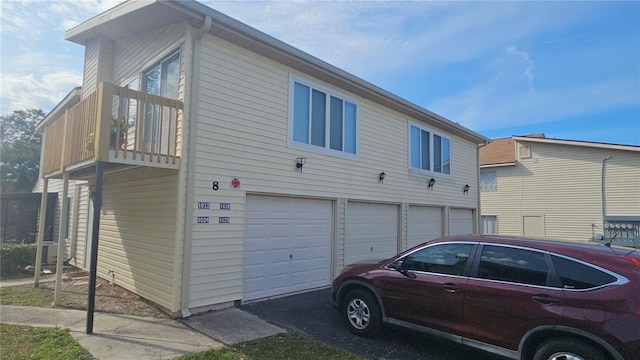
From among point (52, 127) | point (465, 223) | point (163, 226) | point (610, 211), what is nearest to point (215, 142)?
point (163, 226)

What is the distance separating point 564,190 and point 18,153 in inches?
1975

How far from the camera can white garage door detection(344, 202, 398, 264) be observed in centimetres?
964

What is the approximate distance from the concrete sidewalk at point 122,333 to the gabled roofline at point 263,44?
511 centimetres

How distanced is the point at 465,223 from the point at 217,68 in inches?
456

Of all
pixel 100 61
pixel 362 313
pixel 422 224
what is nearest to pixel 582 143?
pixel 422 224

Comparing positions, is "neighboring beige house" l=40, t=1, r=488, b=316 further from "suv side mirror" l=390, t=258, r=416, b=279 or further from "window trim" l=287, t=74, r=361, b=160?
"suv side mirror" l=390, t=258, r=416, b=279

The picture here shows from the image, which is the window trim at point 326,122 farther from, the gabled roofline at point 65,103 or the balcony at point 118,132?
the gabled roofline at point 65,103

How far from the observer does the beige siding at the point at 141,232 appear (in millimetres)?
6656

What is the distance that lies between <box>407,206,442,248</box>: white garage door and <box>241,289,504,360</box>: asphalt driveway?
5.08 meters

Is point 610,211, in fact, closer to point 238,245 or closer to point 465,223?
point 465,223

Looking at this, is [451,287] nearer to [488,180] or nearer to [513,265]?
[513,265]

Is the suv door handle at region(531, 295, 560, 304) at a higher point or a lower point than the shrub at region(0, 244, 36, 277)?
higher

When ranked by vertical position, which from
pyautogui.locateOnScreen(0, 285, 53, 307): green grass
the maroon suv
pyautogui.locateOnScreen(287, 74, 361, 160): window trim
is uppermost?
pyautogui.locateOnScreen(287, 74, 361, 160): window trim

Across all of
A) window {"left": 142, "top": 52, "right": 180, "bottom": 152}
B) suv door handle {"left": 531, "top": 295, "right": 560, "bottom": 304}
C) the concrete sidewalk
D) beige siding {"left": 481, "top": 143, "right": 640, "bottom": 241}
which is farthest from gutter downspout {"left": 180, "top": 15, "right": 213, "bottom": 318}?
beige siding {"left": 481, "top": 143, "right": 640, "bottom": 241}
